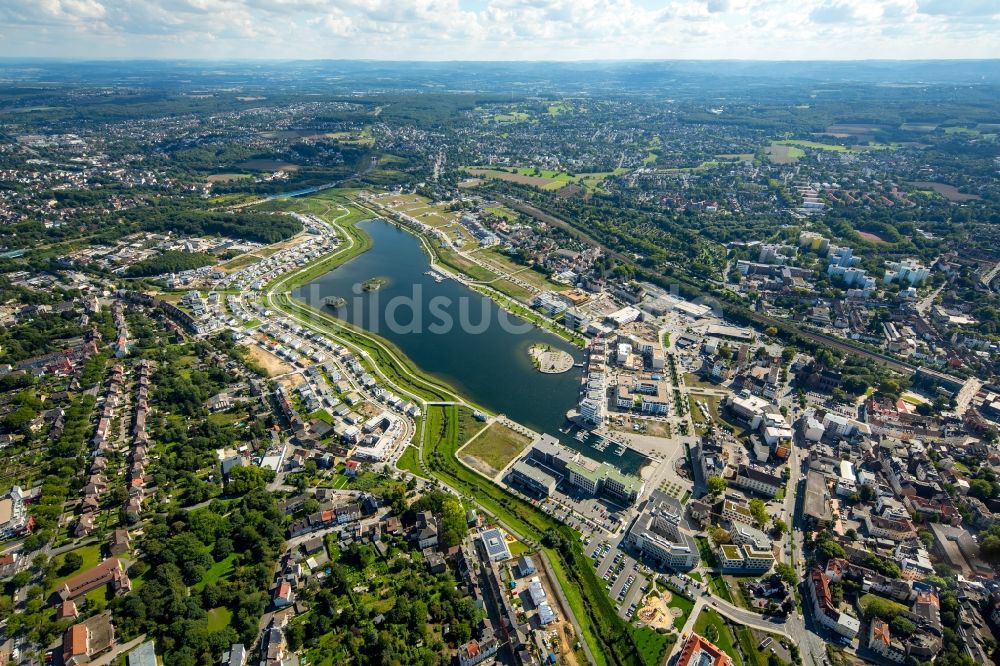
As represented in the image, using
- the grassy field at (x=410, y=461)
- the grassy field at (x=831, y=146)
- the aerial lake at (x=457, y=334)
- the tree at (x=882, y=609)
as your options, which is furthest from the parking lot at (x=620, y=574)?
the grassy field at (x=831, y=146)

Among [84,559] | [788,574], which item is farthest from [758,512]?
[84,559]

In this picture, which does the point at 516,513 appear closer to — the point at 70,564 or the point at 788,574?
the point at 788,574

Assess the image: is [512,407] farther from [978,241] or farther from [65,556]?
[978,241]

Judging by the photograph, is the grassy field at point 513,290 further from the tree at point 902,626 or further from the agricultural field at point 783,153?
the agricultural field at point 783,153

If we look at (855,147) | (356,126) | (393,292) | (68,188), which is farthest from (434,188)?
(855,147)

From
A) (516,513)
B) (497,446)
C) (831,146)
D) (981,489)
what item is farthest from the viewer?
(831,146)

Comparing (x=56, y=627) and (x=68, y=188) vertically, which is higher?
(x=68, y=188)

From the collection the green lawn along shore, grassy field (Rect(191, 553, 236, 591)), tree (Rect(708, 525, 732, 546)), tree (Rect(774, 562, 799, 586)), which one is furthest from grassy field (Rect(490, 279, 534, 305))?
grassy field (Rect(191, 553, 236, 591))
